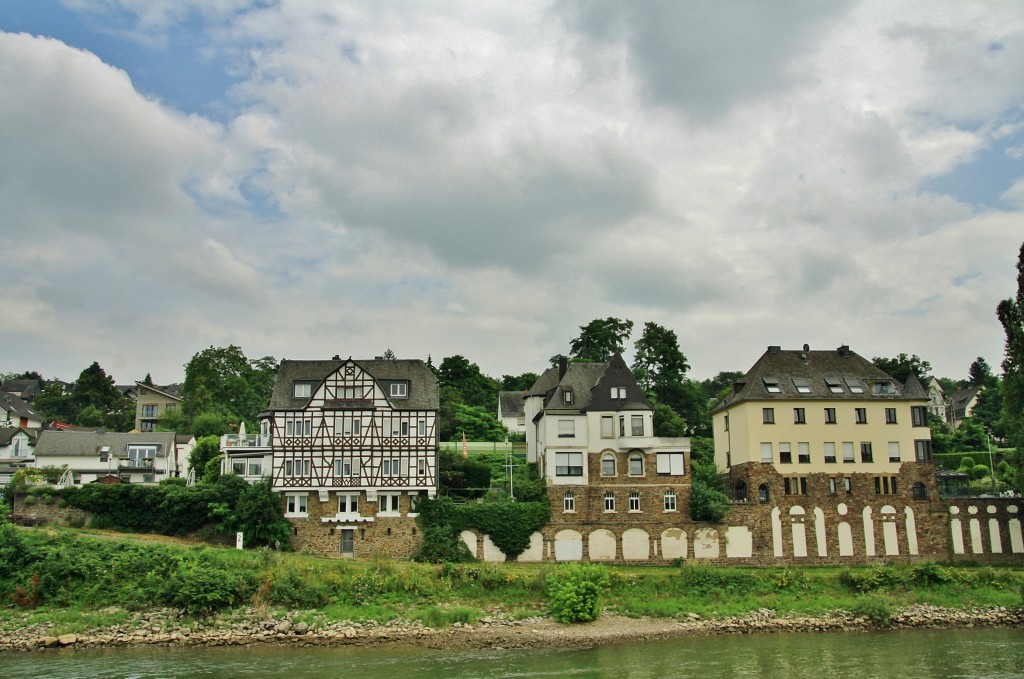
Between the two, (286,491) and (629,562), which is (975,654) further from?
(286,491)

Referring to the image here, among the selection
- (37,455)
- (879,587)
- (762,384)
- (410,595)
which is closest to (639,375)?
(762,384)

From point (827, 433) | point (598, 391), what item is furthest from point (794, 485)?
point (598, 391)

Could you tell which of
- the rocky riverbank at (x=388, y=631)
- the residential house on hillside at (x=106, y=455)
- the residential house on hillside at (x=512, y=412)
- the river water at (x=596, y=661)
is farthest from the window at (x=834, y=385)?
the residential house on hillside at (x=106, y=455)

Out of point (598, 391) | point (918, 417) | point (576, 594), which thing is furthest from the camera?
point (918, 417)

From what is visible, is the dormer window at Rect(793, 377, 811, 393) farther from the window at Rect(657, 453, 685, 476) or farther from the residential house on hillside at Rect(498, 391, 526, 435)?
the residential house on hillside at Rect(498, 391, 526, 435)

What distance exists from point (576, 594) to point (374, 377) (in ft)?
58.1

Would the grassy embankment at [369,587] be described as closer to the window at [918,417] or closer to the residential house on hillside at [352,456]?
the residential house on hillside at [352,456]

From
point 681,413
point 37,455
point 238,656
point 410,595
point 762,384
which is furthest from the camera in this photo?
point 681,413

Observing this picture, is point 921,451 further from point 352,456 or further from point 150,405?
point 150,405

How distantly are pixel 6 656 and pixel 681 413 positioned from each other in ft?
172

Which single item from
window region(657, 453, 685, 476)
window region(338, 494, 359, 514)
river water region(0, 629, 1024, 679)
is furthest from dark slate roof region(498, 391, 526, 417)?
river water region(0, 629, 1024, 679)

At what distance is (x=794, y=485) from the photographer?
48719mm

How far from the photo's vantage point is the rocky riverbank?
33906mm

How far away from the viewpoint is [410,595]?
38156 millimetres
